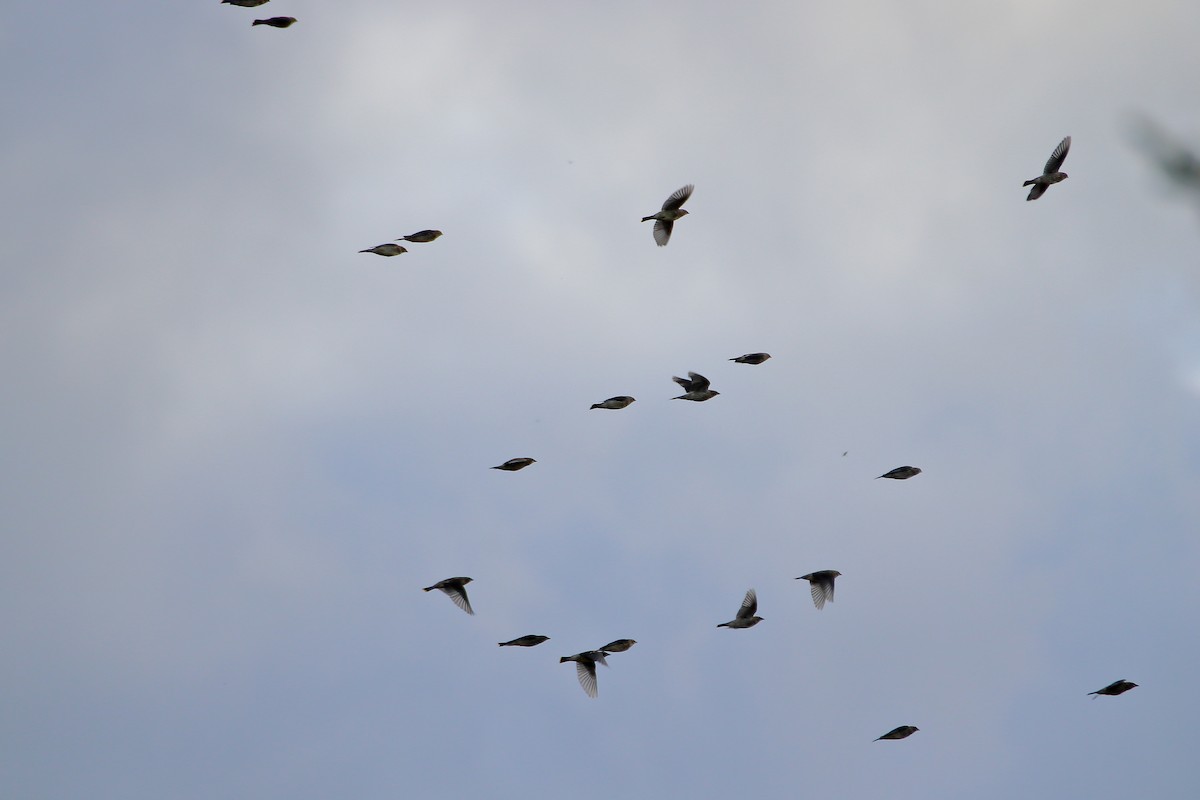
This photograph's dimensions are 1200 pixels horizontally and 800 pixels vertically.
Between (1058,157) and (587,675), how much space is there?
113 ft

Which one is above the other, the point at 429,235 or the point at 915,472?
the point at 429,235

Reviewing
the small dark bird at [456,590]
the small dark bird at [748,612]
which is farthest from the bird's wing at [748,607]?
the small dark bird at [456,590]

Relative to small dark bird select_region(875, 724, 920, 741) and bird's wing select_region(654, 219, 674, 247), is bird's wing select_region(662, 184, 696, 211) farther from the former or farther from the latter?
small dark bird select_region(875, 724, 920, 741)

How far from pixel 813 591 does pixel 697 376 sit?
39.8 ft

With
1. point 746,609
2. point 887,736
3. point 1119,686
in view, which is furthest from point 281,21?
point 1119,686

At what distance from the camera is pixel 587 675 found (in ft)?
246

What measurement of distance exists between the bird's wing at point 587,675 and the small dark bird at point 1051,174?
3092 centimetres

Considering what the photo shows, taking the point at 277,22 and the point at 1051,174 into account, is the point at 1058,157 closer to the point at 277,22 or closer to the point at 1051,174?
the point at 1051,174

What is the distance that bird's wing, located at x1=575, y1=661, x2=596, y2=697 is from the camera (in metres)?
73.8

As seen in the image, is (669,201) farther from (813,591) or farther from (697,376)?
(813,591)

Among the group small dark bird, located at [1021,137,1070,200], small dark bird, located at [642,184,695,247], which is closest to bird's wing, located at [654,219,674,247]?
small dark bird, located at [642,184,695,247]

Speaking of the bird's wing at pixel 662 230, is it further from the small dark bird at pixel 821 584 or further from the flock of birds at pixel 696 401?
the small dark bird at pixel 821 584

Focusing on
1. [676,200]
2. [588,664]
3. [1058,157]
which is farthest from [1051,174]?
[588,664]

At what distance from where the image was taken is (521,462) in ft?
251
